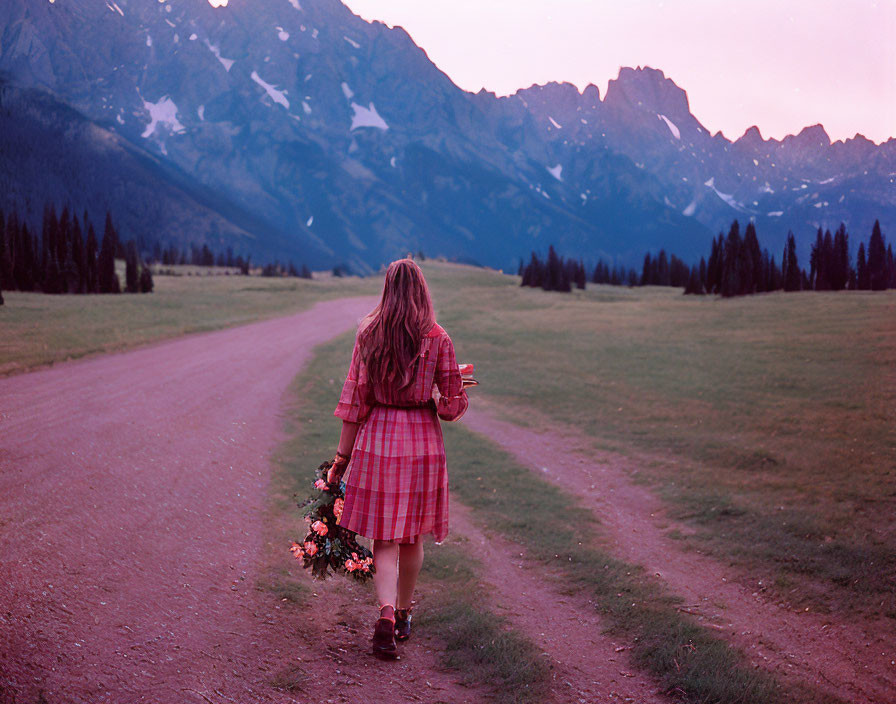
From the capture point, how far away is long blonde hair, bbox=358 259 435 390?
4.83 metres

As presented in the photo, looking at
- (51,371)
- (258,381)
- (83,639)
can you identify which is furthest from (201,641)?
(51,371)

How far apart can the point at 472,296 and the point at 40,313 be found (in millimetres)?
40795

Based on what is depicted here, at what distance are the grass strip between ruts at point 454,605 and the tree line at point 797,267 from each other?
128 feet

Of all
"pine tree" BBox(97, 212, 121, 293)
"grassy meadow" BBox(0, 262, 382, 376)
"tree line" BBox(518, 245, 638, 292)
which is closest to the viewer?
"grassy meadow" BBox(0, 262, 382, 376)

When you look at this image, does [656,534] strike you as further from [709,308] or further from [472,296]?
[472,296]

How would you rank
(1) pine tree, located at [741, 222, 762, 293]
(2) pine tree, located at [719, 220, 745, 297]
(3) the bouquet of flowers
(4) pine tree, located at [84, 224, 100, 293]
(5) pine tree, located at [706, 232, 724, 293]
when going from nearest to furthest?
(3) the bouquet of flowers < (2) pine tree, located at [719, 220, 745, 297] < (1) pine tree, located at [741, 222, 762, 293] < (4) pine tree, located at [84, 224, 100, 293] < (5) pine tree, located at [706, 232, 724, 293]

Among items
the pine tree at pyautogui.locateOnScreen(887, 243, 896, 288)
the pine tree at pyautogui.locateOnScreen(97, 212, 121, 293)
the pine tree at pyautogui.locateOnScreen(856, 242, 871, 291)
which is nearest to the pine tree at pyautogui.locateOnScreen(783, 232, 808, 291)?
the pine tree at pyautogui.locateOnScreen(856, 242, 871, 291)

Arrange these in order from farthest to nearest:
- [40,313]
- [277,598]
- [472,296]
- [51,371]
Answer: [472,296]
[40,313]
[51,371]
[277,598]

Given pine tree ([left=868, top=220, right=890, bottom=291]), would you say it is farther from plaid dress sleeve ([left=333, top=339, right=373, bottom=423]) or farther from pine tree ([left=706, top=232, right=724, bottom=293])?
plaid dress sleeve ([left=333, top=339, right=373, bottom=423])

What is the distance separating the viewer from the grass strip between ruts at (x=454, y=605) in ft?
15.7

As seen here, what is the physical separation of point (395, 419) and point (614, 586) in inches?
140

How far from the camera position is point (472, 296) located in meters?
62.7

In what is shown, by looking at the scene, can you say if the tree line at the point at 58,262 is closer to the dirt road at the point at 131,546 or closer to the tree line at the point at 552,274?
the dirt road at the point at 131,546

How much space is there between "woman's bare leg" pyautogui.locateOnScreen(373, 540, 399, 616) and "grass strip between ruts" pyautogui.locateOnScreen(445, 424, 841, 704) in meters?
2.22
